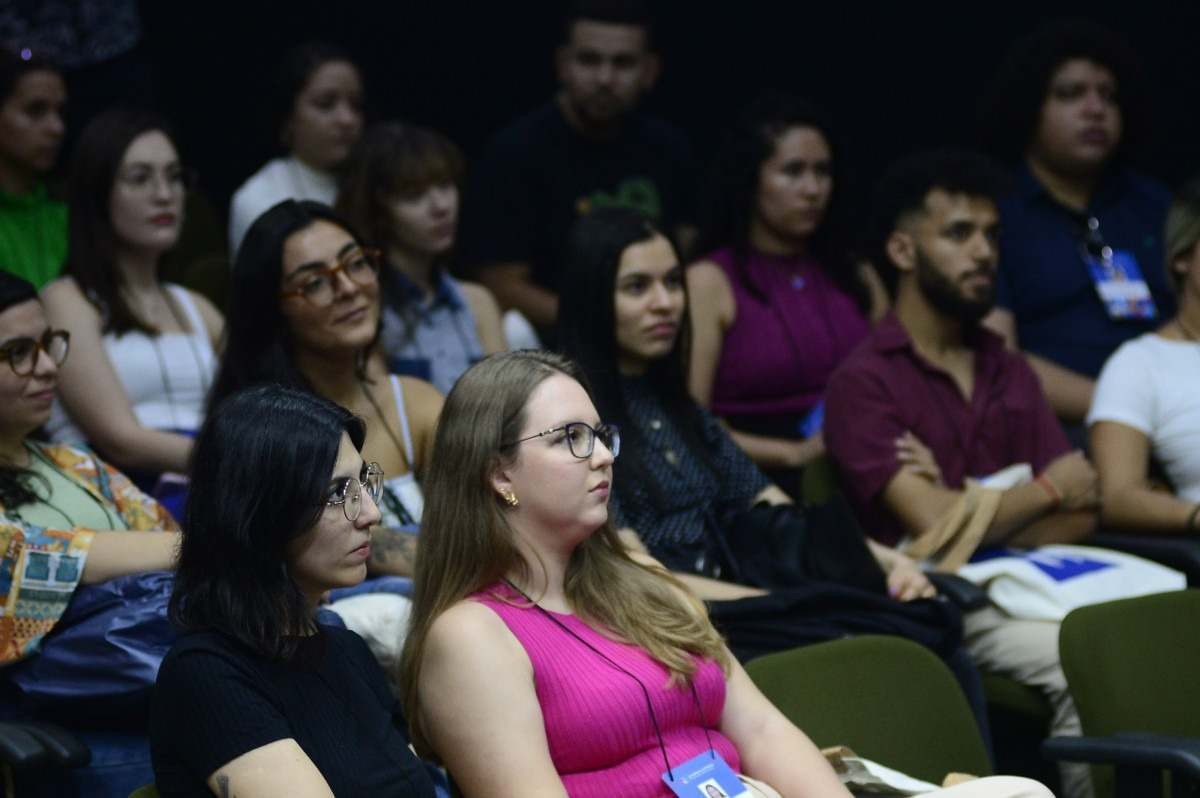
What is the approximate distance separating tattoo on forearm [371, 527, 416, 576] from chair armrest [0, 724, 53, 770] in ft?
2.58

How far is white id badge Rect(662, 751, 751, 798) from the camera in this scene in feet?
7.55

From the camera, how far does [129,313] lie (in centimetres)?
369

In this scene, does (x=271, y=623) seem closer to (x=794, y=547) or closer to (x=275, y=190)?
(x=794, y=547)

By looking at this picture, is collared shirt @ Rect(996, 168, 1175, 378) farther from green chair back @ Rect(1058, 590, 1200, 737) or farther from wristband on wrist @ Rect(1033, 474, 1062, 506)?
green chair back @ Rect(1058, 590, 1200, 737)

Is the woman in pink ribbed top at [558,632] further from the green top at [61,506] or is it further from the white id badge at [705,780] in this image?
the green top at [61,506]

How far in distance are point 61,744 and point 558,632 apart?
27.7 inches

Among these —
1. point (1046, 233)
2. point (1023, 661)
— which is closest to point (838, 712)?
point (1023, 661)

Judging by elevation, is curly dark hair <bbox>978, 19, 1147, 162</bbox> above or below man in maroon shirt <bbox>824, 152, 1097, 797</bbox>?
above

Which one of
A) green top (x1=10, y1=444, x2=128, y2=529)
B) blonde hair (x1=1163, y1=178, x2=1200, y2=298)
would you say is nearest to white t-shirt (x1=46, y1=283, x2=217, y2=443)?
green top (x1=10, y1=444, x2=128, y2=529)

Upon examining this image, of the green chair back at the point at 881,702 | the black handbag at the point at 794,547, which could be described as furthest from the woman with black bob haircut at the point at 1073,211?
the green chair back at the point at 881,702

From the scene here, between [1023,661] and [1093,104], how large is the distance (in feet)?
6.33

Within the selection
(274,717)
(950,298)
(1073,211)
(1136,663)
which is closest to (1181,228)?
(950,298)

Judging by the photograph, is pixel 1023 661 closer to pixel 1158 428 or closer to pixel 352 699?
pixel 1158 428

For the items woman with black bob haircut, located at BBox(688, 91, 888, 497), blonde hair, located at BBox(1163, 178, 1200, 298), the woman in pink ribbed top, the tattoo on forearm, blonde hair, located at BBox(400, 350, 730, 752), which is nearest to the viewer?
the woman in pink ribbed top
